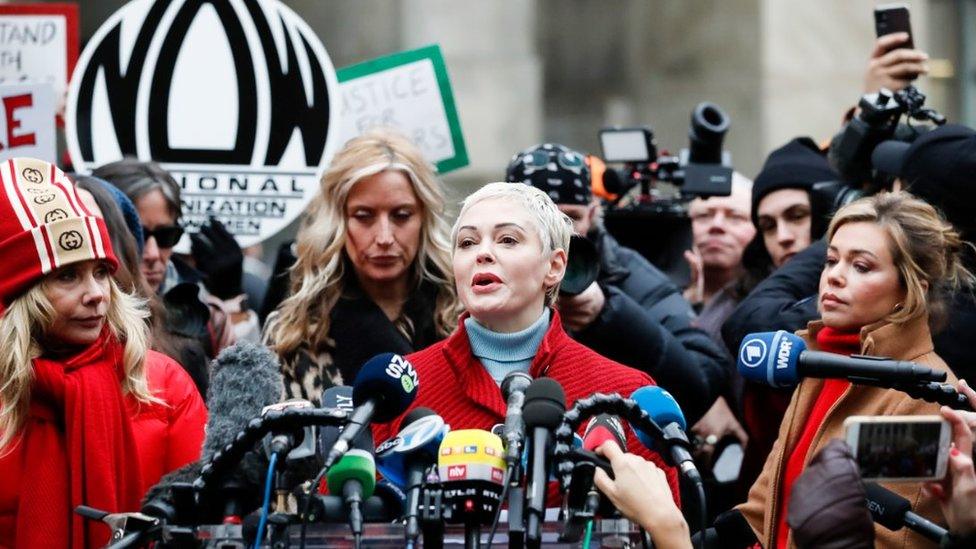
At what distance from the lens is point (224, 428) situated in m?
4.15

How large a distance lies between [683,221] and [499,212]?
3086 mm

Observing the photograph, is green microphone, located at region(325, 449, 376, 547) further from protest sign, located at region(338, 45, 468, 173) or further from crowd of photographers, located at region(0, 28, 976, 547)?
protest sign, located at region(338, 45, 468, 173)

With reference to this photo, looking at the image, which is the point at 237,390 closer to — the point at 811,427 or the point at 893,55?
the point at 811,427

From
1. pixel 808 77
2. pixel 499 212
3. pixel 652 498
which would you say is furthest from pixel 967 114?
pixel 652 498

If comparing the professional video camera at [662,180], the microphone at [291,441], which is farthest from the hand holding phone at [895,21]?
the microphone at [291,441]

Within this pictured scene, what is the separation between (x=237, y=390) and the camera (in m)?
4.23

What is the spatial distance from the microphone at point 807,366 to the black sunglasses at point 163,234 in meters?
2.95

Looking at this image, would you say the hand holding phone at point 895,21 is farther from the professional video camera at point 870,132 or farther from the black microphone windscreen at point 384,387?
the black microphone windscreen at point 384,387

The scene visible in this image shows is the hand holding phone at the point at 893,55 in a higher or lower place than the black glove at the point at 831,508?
higher

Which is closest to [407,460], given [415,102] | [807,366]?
[807,366]

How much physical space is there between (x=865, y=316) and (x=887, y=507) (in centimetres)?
121

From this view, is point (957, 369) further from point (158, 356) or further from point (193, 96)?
point (193, 96)

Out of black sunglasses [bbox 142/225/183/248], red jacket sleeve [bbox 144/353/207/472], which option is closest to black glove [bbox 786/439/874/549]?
red jacket sleeve [bbox 144/353/207/472]

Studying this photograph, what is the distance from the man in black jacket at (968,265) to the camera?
5484mm
